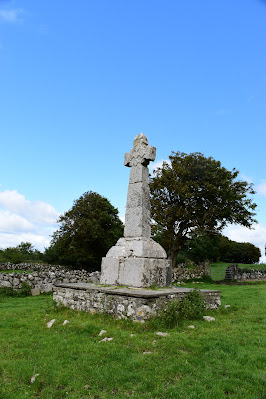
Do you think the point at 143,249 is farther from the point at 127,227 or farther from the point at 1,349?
the point at 1,349

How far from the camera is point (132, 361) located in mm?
4328

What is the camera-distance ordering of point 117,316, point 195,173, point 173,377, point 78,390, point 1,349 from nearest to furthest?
point 78,390, point 173,377, point 1,349, point 117,316, point 195,173

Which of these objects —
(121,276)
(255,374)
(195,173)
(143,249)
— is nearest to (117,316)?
(121,276)

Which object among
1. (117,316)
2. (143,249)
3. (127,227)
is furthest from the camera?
(127,227)

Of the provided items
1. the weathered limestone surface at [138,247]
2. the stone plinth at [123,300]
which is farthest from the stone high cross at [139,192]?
the stone plinth at [123,300]

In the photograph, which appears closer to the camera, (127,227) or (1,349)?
(1,349)

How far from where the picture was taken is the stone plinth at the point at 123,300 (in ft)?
20.7

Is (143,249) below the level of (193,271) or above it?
above

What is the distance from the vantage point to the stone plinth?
6.31 metres

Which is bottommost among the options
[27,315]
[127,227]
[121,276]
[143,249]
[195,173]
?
[27,315]

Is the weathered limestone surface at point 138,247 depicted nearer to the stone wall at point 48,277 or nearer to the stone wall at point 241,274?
the stone wall at point 48,277

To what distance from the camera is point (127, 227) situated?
8.80 meters

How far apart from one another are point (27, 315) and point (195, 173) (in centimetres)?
1771

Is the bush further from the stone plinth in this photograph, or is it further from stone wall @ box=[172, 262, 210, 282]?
stone wall @ box=[172, 262, 210, 282]
